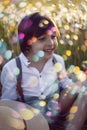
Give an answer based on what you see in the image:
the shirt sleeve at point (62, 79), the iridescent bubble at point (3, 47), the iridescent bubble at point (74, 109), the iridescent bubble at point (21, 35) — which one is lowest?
the iridescent bubble at point (74, 109)

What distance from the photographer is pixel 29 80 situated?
8.66ft

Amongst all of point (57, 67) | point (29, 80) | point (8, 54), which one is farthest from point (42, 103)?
point (8, 54)

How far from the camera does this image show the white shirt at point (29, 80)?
8.60ft

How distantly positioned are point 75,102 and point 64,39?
4.39 ft

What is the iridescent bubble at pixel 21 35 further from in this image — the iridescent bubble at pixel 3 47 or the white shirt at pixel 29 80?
the iridescent bubble at pixel 3 47

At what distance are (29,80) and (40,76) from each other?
3.3 inches

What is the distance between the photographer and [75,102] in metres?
2.61

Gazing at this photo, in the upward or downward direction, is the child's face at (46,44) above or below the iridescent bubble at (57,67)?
above

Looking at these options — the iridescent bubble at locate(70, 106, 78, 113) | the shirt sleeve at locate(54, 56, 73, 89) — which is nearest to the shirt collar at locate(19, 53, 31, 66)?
the shirt sleeve at locate(54, 56, 73, 89)

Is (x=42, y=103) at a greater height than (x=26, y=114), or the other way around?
(x=26, y=114)

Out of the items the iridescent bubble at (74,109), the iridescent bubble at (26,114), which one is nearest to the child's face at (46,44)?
the iridescent bubble at (74,109)

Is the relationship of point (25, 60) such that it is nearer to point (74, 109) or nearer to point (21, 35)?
point (21, 35)

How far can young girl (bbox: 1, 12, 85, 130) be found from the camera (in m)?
2.63

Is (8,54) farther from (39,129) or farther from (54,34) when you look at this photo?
(39,129)
